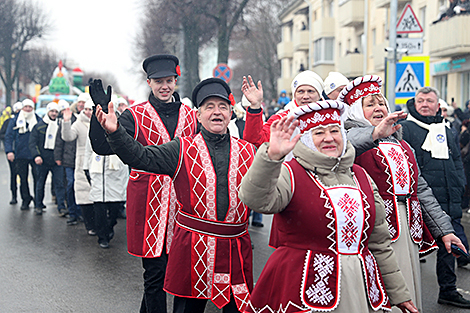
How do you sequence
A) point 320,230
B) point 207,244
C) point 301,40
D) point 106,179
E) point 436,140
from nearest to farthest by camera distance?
point 320,230, point 207,244, point 436,140, point 106,179, point 301,40

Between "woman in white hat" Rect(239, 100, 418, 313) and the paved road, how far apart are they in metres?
2.93

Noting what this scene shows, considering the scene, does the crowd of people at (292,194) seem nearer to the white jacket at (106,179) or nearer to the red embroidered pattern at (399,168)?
the red embroidered pattern at (399,168)

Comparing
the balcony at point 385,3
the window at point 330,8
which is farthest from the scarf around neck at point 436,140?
the window at point 330,8

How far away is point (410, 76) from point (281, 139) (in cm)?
953

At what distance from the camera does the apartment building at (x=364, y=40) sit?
23.5 meters

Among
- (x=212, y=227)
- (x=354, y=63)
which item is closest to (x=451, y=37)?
(x=354, y=63)

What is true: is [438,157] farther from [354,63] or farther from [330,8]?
[330,8]

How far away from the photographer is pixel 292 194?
121 inches

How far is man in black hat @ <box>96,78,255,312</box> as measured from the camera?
3.90 metres

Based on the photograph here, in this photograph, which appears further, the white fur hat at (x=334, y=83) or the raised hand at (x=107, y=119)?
the white fur hat at (x=334, y=83)

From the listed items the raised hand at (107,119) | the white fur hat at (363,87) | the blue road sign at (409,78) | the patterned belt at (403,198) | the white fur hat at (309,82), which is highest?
the blue road sign at (409,78)

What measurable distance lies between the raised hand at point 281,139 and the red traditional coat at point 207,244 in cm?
117

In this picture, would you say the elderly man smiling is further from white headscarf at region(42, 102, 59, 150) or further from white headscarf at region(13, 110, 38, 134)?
white headscarf at region(13, 110, 38, 134)

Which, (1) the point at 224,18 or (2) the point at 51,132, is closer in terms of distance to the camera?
(2) the point at 51,132
